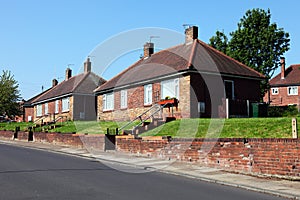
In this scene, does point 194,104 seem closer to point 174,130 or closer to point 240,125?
point 174,130

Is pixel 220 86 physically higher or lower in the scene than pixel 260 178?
higher

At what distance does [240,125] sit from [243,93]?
941cm

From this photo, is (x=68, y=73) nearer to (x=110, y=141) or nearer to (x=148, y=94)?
(x=148, y=94)

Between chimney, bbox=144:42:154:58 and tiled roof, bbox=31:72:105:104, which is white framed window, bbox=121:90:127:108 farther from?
tiled roof, bbox=31:72:105:104

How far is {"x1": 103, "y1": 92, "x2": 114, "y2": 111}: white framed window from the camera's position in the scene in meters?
34.1

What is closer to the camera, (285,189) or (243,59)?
(285,189)

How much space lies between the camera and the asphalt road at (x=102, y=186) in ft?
29.2

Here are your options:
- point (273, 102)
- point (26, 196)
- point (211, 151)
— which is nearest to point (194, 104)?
point (211, 151)

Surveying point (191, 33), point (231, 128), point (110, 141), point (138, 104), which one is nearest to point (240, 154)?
point (231, 128)

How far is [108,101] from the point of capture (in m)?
34.8

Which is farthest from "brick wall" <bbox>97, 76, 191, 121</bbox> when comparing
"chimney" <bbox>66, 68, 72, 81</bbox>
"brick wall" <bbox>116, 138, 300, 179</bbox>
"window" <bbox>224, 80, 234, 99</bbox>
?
"chimney" <bbox>66, 68, 72, 81</bbox>

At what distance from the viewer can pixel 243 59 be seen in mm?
43594

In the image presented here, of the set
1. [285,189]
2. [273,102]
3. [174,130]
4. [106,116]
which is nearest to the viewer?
[285,189]

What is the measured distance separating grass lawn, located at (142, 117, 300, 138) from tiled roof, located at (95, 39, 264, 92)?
522 cm
